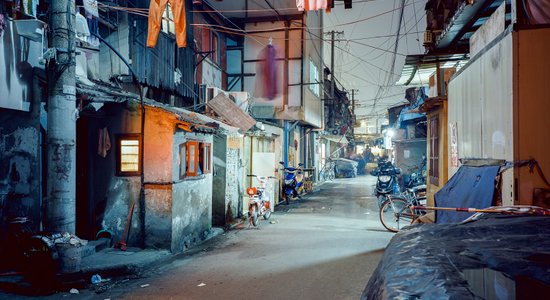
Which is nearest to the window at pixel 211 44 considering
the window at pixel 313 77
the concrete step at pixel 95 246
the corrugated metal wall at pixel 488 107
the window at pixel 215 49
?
the window at pixel 215 49

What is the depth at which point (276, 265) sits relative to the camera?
8148mm

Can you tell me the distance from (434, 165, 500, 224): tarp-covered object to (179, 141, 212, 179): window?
6.31 metres

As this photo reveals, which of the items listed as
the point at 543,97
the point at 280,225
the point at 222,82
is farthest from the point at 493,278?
the point at 222,82

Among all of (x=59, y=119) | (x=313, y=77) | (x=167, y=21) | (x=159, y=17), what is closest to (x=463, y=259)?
(x=59, y=119)

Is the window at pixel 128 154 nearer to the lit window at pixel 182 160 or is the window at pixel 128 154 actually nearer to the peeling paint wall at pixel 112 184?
the peeling paint wall at pixel 112 184

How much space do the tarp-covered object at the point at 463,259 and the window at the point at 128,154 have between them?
25.8 feet

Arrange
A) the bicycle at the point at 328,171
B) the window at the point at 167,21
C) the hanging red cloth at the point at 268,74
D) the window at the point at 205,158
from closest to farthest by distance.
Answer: the window at the point at 205,158 < the window at the point at 167,21 < the hanging red cloth at the point at 268,74 < the bicycle at the point at 328,171

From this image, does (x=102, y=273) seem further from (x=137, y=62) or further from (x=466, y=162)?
(x=466, y=162)

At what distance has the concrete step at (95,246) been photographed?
27.3ft

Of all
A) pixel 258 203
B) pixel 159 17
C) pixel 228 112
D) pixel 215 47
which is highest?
pixel 215 47

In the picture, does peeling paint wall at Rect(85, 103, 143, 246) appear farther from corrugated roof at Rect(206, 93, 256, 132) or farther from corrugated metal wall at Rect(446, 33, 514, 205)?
corrugated metal wall at Rect(446, 33, 514, 205)

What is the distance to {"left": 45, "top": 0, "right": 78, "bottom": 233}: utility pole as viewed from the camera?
7.10 metres

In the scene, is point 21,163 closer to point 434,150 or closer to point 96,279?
point 96,279

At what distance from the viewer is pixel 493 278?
2.10 m
